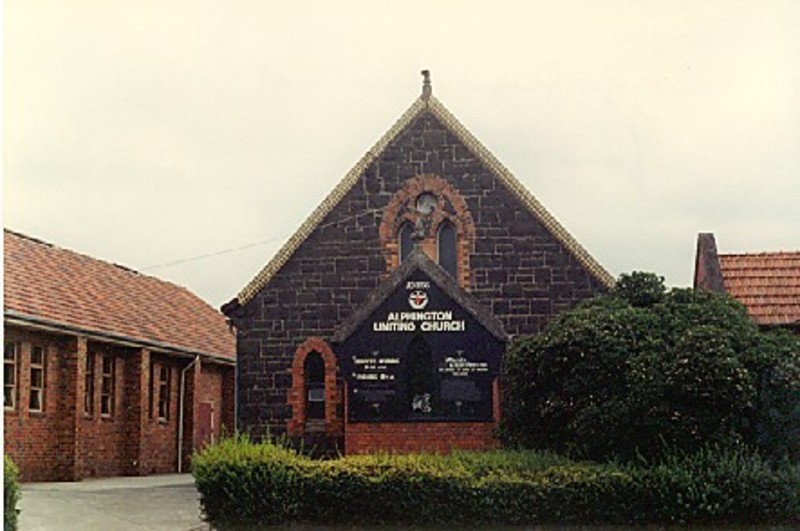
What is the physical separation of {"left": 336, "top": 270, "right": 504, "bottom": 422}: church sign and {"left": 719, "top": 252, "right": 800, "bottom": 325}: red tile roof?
7016mm

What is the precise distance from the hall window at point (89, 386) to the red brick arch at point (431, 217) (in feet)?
33.4

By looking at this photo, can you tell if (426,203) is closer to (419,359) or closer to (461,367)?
(419,359)

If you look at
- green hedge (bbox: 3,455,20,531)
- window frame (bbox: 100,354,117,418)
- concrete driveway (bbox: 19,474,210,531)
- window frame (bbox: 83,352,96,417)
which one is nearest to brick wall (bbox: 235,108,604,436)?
concrete driveway (bbox: 19,474,210,531)

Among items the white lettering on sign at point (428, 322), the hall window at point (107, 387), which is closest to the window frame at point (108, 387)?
the hall window at point (107, 387)

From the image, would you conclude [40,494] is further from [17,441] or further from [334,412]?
[334,412]

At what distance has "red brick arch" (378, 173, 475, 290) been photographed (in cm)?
3153

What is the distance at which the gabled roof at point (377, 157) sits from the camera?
31312mm

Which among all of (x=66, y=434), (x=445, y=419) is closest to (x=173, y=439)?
(x=66, y=434)

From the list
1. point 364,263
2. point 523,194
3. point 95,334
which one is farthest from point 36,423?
point 523,194

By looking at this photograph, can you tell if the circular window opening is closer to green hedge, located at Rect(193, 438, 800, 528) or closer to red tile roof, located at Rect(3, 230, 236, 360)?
red tile roof, located at Rect(3, 230, 236, 360)

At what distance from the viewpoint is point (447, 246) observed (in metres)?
31.9

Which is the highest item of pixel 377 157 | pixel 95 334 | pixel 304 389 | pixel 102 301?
pixel 377 157

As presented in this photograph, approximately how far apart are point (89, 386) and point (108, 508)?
12153 millimetres

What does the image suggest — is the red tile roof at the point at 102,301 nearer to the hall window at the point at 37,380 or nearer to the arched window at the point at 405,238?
the hall window at the point at 37,380
